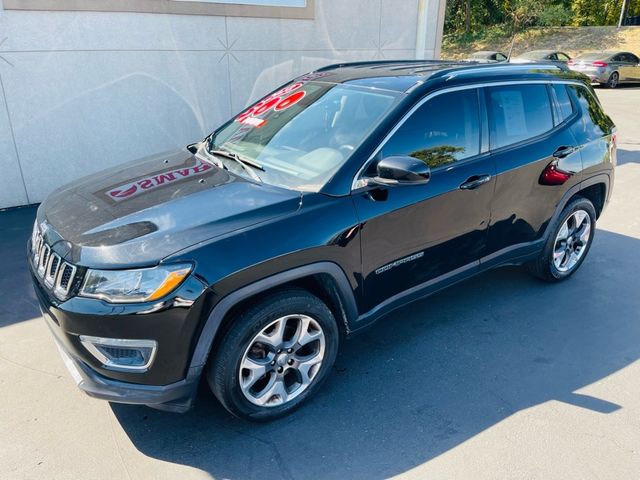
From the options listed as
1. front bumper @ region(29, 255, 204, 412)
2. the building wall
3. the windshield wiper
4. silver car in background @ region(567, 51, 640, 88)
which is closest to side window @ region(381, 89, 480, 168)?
the windshield wiper

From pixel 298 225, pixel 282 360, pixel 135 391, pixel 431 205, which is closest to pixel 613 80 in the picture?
pixel 431 205

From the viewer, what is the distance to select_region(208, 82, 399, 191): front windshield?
9.89ft

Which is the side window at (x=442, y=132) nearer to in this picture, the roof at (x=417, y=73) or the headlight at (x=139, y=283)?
the roof at (x=417, y=73)

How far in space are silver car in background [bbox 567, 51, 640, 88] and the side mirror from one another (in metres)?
19.9

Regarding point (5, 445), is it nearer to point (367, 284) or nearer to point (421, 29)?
point (367, 284)

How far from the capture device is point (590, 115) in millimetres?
4363

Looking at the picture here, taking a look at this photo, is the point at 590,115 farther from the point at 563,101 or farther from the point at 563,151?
the point at 563,151

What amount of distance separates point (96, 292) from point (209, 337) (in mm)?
557

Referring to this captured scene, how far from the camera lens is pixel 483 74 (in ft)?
11.7

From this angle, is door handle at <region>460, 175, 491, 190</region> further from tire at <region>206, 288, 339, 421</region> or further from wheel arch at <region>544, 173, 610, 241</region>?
tire at <region>206, 288, 339, 421</region>

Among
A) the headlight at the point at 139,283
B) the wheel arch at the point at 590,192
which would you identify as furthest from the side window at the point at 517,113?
the headlight at the point at 139,283

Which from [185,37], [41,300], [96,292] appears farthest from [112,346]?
[185,37]

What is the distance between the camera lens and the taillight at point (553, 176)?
3912 mm

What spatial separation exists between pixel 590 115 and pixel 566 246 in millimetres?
1139
